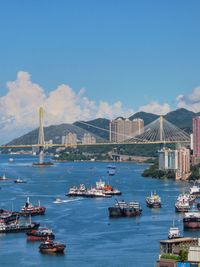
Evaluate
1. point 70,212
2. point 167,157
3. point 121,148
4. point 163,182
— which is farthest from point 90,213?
point 121,148

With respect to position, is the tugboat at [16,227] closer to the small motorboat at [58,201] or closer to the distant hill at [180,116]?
the small motorboat at [58,201]

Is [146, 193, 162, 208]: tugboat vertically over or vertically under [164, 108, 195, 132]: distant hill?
under

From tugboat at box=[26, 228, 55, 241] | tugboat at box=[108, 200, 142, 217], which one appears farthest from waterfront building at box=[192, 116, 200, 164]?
tugboat at box=[26, 228, 55, 241]

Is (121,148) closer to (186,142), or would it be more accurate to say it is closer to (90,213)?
(186,142)

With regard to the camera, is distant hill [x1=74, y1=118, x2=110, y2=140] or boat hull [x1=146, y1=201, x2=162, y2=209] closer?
boat hull [x1=146, y1=201, x2=162, y2=209]

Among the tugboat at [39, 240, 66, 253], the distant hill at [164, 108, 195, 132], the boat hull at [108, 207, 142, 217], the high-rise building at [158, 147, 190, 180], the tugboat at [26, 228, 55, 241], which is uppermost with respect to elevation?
the distant hill at [164, 108, 195, 132]

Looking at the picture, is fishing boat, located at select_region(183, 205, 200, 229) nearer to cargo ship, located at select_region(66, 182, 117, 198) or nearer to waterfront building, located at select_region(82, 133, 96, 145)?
cargo ship, located at select_region(66, 182, 117, 198)
